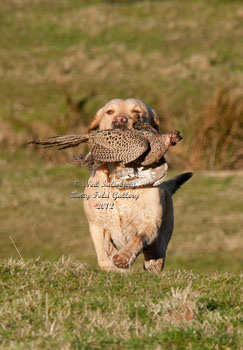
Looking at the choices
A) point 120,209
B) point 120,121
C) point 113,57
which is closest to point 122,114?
point 120,121

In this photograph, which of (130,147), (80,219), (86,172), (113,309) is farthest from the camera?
(86,172)

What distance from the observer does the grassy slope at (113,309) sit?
418 cm

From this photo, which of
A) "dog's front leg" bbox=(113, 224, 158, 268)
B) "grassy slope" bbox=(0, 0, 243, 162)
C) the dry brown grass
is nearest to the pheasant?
"dog's front leg" bbox=(113, 224, 158, 268)

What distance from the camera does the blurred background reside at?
15.4 meters

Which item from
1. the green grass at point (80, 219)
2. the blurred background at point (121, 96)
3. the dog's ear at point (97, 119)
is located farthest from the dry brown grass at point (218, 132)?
the dog's ear at point (97, 119)

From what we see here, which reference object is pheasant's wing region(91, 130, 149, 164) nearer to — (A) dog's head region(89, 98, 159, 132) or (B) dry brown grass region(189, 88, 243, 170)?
(A) dog's head region(89, 98, 159, 132)

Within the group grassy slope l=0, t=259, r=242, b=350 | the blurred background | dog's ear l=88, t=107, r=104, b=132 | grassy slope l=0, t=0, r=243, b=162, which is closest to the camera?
grassy slope l=0, t=259, r=242, b=350

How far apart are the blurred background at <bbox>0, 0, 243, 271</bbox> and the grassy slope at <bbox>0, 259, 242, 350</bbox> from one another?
2.82 meters

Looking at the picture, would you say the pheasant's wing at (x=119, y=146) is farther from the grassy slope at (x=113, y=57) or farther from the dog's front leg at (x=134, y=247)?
the grassy slope at (x=113, y=57)

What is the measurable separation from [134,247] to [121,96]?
59.7ft

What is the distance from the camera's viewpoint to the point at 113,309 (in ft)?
15.5

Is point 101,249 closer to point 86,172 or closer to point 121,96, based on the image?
point 86,172

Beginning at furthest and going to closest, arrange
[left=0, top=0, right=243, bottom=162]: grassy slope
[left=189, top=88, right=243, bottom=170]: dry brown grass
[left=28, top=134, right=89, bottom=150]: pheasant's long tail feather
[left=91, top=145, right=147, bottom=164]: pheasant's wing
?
[left=0, top=0, right=243, bottom=162]: grassy slope, [left=189, top=88, right=243, bottom=170]: dry brown grass, [left=28, top=134, right=89, bottom=150]: pheasant's long tail feather, [left=91, top=145, right=147, bottom=164]: pheasant's wing

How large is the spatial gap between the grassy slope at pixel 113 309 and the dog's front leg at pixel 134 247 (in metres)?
0.20
